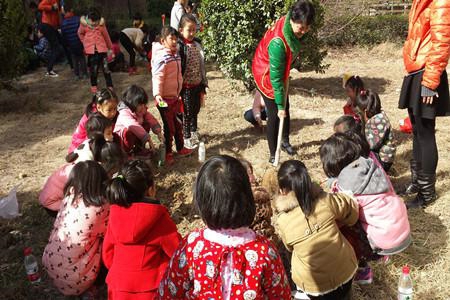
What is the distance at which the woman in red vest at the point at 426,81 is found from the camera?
11.4 feet

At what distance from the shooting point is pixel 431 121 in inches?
153

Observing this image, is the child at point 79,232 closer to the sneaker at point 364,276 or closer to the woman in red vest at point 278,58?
the sneaker at point 364,276

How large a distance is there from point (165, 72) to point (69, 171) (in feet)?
5.60

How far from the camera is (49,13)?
414 inches

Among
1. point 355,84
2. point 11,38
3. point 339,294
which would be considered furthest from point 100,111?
point 11,38

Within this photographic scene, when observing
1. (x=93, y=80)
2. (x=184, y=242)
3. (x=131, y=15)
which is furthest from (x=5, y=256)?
(x=131, y=15)

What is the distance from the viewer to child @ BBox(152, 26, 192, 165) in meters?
4.93

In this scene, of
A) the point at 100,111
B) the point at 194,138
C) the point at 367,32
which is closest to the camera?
the point at 100,111

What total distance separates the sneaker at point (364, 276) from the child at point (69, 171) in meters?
2.09

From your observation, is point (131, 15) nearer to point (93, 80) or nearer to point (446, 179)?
point (93, 80)

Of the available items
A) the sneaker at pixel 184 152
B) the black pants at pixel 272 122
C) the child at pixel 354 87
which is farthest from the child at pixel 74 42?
the child at pixel 354 87

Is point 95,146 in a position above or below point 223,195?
below

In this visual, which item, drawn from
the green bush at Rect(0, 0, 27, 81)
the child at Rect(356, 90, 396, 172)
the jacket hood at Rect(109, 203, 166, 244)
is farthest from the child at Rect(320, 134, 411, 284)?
the green bush at Rect(0, 0, 27, 81)

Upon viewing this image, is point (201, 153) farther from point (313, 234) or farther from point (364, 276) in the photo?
point (313, 234)
